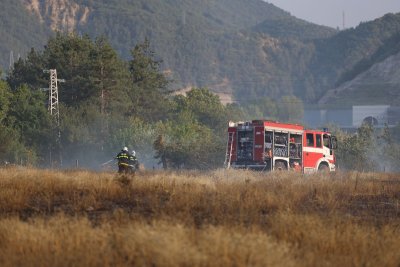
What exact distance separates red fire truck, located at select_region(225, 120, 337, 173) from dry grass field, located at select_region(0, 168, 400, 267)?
16447mm

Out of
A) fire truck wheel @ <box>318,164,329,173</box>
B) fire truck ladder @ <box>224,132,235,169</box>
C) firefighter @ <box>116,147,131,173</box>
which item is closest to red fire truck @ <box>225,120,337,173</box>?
fire truck ladder @ <box>224,132,235,169</box>

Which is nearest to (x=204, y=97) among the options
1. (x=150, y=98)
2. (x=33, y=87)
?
(x=150, y=98)

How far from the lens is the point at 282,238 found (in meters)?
12.8

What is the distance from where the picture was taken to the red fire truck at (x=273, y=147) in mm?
38134

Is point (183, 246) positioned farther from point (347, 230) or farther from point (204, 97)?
point (204, 97)

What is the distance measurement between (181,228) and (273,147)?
1069 inches

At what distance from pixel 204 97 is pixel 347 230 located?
99096mm

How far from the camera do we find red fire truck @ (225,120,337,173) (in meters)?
38.1

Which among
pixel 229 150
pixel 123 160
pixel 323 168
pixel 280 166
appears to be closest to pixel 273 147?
pixel 280 166

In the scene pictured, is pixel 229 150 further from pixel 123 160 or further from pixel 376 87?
pixel 376 87

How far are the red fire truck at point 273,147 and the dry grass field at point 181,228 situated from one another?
16447 millimetres

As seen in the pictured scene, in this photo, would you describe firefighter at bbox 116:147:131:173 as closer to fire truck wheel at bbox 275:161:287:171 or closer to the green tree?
fire truck wheel at bbox 275:161:287:171

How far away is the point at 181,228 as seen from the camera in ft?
37.4

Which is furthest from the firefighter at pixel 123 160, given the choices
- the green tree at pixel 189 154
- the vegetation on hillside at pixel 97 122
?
the vegetation on hillside at pixel 97 122
